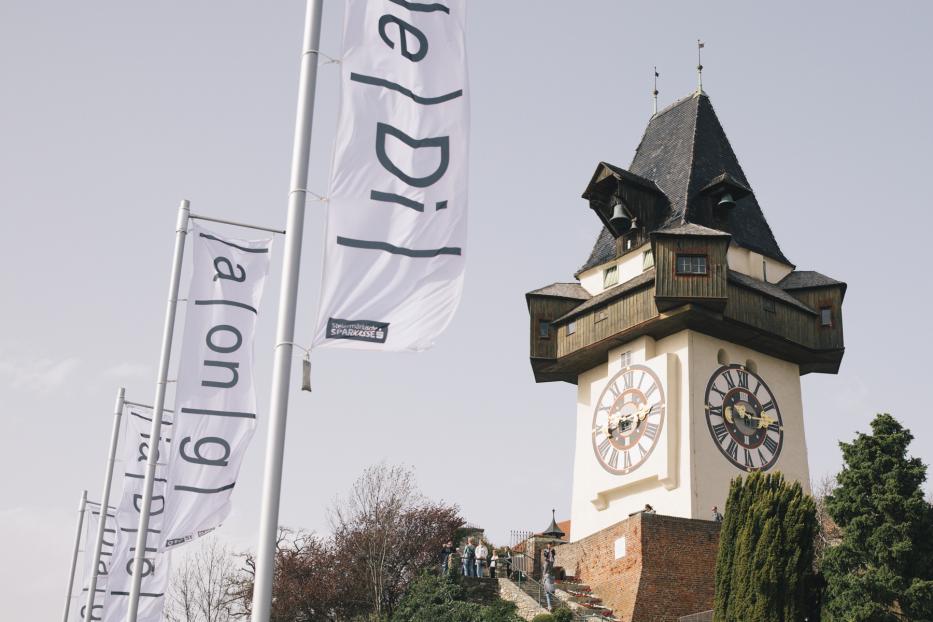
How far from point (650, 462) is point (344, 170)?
2787cm

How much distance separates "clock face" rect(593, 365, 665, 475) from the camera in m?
37.0

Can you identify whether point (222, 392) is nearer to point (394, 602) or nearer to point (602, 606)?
point (602, 606)

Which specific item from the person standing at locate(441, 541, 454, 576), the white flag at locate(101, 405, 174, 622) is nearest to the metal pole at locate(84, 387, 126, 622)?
the white flag at locate(101, 405, 174, 622)

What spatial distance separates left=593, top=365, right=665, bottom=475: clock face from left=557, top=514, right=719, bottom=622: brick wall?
12.2 feet

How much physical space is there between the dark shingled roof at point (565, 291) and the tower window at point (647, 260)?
9.64 ft

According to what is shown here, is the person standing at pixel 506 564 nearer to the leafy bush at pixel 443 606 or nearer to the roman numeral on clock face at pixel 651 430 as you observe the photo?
the leafy bush at pixel 443 606

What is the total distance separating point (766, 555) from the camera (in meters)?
26.3

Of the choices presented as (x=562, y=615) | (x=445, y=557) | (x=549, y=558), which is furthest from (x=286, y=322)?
(x=445, y=557)

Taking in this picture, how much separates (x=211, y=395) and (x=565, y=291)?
25.7 metres

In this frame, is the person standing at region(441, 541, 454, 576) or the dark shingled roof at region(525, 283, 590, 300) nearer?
the person standing at region(441, 541, 454, 576)

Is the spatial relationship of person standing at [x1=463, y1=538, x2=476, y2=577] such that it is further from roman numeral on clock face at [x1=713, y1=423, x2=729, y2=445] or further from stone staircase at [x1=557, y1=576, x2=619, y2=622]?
roman numeral on clock face at [x1=713, y1=423, x2=729, y2=445]

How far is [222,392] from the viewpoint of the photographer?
17.3 metres

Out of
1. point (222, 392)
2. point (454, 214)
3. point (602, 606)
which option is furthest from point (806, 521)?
point (454, 214)

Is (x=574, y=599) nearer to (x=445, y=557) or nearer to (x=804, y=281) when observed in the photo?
(x=445, y=557)
